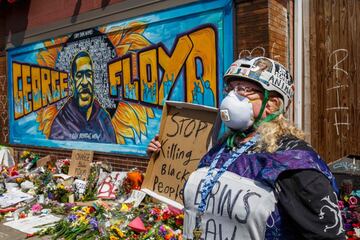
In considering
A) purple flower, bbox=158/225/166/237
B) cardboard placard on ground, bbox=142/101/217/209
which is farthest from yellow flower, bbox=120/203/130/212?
Answer: cardboard placard on ground, bbox=142/101/217/209

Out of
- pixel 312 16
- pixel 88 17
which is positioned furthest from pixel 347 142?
pixel 88 17

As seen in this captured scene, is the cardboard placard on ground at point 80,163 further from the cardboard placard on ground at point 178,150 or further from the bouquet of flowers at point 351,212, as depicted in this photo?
the bouquet of flowers at point 351,212

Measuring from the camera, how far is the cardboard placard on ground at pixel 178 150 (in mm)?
3932

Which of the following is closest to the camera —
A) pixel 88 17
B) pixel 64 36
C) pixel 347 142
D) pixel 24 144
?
pixel 347 142

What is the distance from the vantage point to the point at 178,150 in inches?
156

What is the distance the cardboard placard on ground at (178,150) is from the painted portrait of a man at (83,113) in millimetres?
3839

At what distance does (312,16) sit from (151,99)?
310cm

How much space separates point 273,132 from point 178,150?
2.29 metres

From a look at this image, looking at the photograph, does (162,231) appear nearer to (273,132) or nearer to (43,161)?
(273,132)

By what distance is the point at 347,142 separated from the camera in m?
5.18

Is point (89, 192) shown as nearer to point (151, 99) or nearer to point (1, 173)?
point (151, 99)

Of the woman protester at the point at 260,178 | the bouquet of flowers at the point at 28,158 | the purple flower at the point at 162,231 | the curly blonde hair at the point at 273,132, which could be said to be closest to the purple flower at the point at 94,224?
the purple flower at the point at 162,231

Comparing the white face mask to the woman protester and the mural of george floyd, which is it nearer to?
the woman protester

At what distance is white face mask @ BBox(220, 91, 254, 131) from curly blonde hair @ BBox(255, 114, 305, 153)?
3.0 inches
